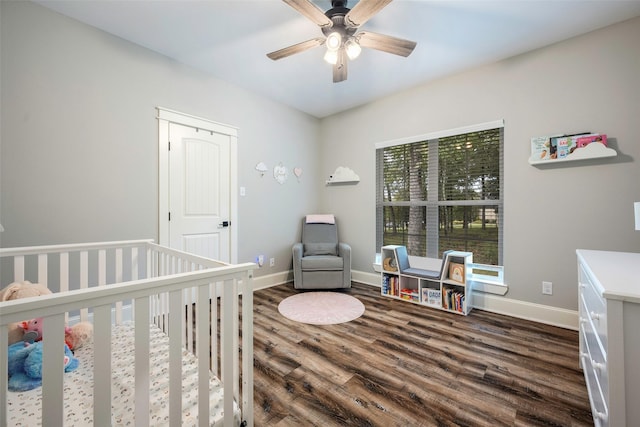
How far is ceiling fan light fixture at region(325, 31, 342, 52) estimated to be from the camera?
1776 mm

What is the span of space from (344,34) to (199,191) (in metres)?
2.04

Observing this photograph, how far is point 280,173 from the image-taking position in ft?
11.9

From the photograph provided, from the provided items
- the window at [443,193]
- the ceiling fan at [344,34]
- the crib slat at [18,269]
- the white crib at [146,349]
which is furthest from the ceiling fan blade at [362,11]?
the crib slat at [18,269]

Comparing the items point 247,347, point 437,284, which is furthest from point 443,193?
point 247,347

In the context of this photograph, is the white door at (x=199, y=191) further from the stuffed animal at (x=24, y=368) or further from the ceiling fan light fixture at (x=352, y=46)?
the ceiling fan light fixture at (x=352, y=46)

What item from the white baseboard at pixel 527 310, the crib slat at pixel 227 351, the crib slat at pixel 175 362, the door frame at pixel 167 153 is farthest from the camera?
the door frame at pixel 167 153

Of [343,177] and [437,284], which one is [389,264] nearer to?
[437,284]

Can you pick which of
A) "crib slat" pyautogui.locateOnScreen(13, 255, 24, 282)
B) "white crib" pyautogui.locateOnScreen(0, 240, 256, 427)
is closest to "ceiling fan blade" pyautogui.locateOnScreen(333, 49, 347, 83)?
"white crib" pyautogui.locateOnScreen(0, 240, 256, 427)

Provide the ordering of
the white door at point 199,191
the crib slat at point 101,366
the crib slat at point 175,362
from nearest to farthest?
the crib slat at point 101,366, the crib slat at point 175,362, the white door at point 199,191

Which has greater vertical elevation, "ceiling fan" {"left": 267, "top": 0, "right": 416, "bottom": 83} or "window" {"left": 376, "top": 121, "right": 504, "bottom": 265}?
"ceiling fan" {"left": 267, "top": 0, "right": 416, "bottom": 83}

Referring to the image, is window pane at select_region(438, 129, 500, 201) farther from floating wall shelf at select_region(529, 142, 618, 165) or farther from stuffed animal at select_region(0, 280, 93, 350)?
stuffed animal at select_region(0, 280, 93, 350)

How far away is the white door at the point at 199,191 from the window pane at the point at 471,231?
2.52 metres

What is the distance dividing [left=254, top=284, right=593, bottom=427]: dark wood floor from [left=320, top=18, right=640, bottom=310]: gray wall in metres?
0.63

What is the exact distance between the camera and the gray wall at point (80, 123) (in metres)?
1.87
